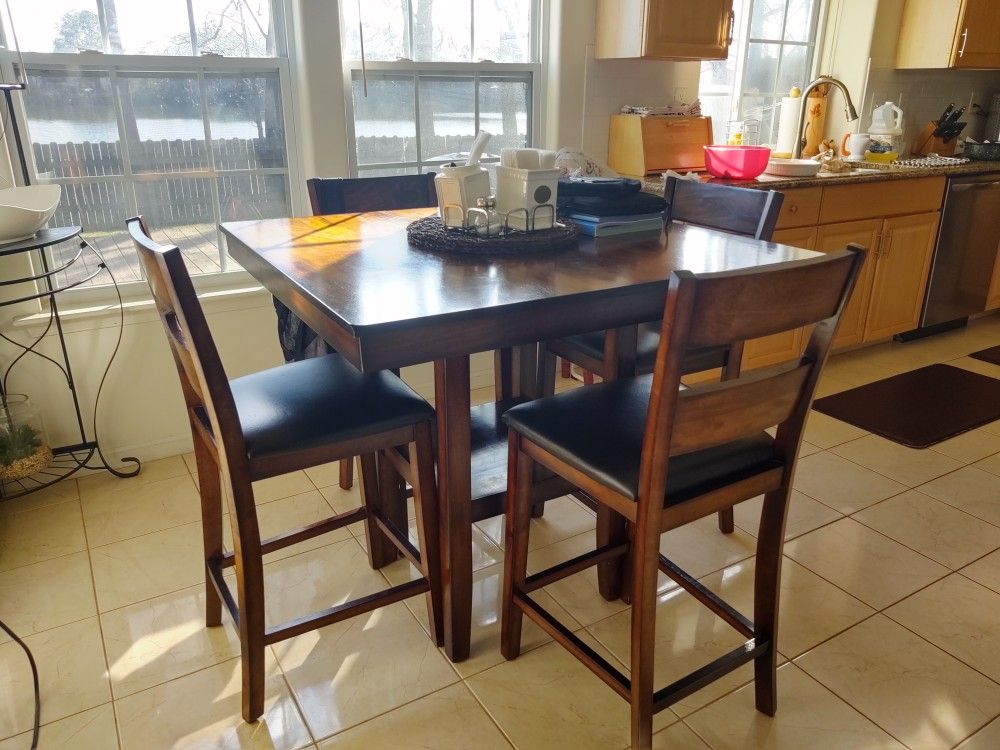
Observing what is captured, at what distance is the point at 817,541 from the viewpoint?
2186 mm

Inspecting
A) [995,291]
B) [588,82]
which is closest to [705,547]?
[588,82]

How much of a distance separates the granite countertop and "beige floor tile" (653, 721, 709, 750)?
2.10 metres

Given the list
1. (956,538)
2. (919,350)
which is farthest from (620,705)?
(919,350)

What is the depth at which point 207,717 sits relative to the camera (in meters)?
1.55

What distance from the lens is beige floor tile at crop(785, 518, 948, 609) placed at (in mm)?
1966

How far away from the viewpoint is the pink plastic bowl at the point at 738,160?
315 centimetres

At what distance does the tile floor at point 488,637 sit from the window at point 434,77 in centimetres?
135

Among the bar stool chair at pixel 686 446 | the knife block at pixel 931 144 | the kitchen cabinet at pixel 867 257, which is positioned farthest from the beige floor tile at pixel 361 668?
the knife block at pixel 931 144

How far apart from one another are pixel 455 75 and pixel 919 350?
8.85ft

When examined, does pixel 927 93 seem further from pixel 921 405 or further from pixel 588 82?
pixel 588 82

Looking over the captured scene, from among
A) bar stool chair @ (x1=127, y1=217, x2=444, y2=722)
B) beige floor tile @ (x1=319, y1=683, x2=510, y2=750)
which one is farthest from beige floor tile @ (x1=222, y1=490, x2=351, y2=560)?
beige floor tile @ (x1=319, y1=683, x2=510, y2=750)

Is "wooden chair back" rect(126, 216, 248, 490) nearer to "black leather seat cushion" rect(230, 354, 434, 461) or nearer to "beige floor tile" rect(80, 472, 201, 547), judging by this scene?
"black leather seat cushion" rect(230, 354, 434, 461)

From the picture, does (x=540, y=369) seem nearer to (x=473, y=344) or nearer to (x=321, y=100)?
(x=473, y=344)

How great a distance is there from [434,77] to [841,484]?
2.10 metres
